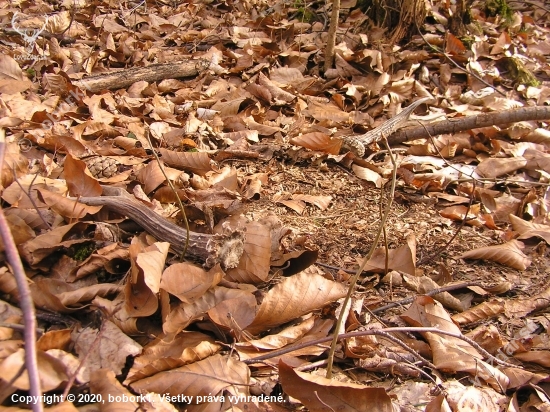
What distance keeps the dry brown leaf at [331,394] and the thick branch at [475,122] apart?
Result: 204cm

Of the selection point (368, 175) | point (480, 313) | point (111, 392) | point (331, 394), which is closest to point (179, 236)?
point (111, 392)

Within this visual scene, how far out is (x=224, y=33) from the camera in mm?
4293

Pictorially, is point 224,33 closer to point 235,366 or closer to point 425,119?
point 425,119

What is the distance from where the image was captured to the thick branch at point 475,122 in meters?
2.87

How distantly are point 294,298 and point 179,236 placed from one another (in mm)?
495

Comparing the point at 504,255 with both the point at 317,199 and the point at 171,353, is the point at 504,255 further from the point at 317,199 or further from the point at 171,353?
the point at 171,353

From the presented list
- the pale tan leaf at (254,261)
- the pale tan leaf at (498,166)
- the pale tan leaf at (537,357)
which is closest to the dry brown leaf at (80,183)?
the pale tan leaf at (254,261)

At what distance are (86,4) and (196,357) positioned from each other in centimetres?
449

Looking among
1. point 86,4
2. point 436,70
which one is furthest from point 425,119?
point 86,4

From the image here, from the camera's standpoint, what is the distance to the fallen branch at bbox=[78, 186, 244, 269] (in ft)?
5.16

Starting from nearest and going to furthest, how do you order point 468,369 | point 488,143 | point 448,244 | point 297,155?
point 468,369
point 448,244
point 297,155
point 488,143

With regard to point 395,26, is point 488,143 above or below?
below

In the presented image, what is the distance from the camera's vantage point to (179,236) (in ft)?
5.43

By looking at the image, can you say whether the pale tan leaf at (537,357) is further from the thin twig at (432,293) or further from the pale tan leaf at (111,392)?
the pale tan leaf at (111,392)
